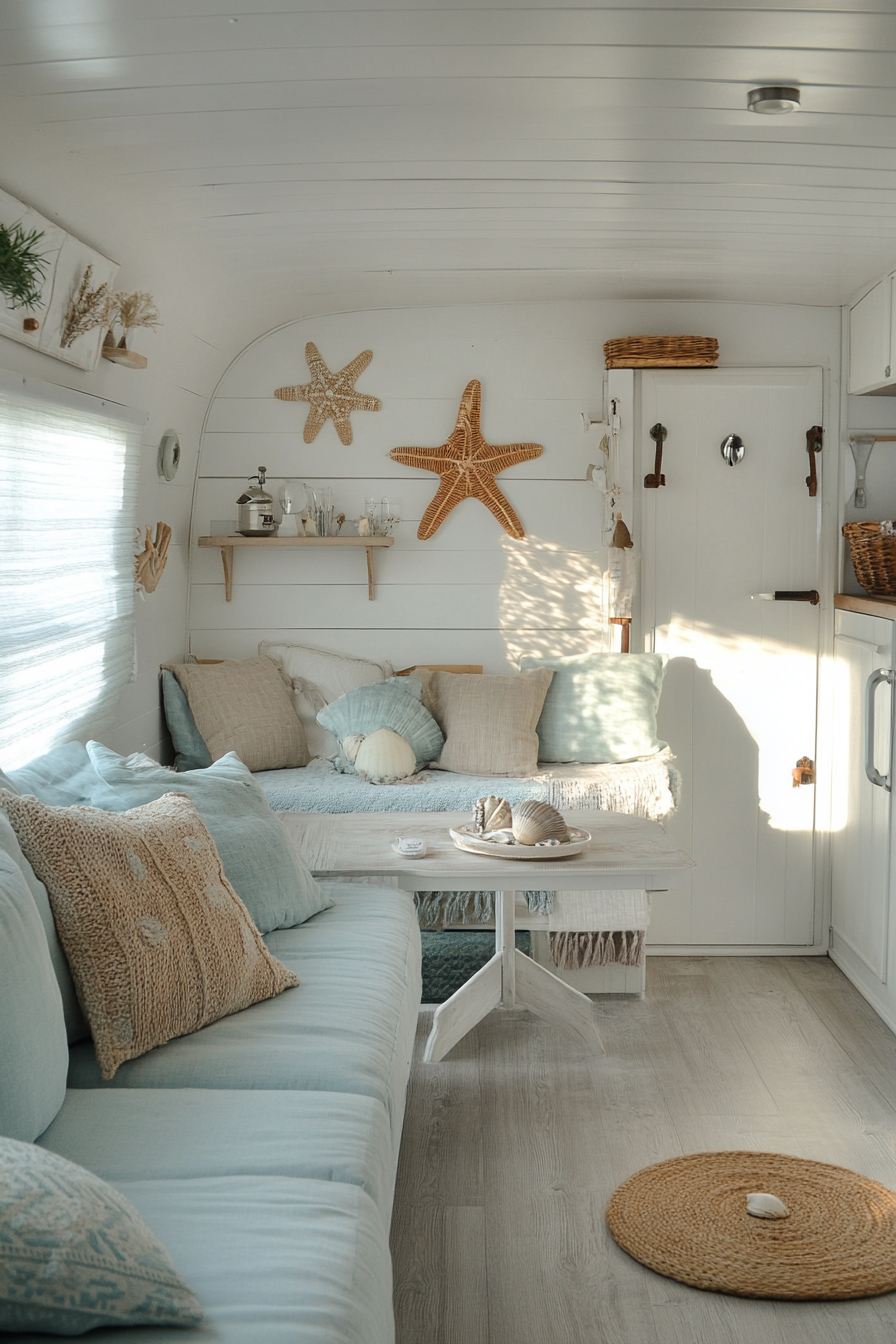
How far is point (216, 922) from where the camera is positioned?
211 cm

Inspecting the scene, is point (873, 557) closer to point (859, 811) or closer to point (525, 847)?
point (859, 811)

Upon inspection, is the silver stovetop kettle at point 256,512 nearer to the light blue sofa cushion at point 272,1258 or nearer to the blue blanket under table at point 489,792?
the blue blanket under table at point 489,792

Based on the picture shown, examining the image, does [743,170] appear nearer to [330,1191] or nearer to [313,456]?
[313,456]

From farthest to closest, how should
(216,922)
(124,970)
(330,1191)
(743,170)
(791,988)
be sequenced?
(791,988) → (743,170) → (216,922) → (124,970) → (330,1191)

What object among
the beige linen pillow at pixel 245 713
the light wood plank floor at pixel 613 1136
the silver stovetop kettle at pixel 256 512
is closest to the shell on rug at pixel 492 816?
the light wood plank floor at pixel 613 1136

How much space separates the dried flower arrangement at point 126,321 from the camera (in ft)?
9.70

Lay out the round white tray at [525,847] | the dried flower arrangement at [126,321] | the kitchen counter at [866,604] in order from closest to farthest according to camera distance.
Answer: the round white tray at [525,847] → the dried flower arrangement at [126,321] → the kitchen counter at [866,604]

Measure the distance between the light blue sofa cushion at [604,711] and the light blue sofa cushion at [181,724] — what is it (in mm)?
1147

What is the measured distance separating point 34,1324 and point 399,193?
2.49 meters

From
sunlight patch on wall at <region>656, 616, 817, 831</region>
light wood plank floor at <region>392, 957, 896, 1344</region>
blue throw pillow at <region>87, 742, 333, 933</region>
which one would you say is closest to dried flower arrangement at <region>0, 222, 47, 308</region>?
blue throw pillow at <region>87, 742, 333, 933</region>

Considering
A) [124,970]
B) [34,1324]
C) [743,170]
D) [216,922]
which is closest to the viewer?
[34,1324]

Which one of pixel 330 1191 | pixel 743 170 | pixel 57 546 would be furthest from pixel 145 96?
pixel 330 1191

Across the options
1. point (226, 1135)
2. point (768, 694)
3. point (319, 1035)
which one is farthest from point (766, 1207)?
point (768, 694)

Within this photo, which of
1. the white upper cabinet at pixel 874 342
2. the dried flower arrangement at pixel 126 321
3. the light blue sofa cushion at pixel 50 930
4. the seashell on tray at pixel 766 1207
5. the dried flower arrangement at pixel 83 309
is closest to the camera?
the light blue sofa cushion at pixel 50 930
